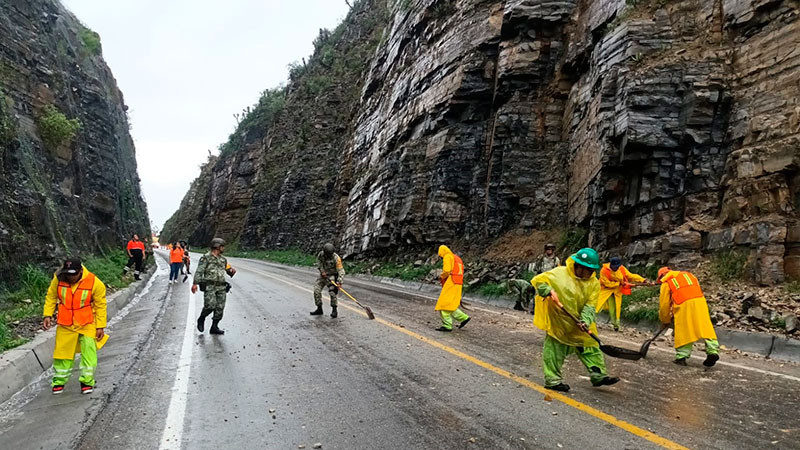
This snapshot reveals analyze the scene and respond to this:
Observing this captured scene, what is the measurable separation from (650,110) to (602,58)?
10.8 feet

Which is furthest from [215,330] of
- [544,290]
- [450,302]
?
[544,290]

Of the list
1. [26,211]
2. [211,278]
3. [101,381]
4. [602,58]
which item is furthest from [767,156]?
[26,211]

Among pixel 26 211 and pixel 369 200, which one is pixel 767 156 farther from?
pixel 369 200

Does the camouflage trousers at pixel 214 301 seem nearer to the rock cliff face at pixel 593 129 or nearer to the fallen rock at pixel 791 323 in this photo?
the fallen rock at pixel 791 323

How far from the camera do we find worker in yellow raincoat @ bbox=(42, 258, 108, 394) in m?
5.68

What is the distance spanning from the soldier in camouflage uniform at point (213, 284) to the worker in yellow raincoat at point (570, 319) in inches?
226

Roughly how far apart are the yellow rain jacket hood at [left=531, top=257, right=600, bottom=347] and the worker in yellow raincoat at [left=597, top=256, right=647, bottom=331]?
15.2 ft

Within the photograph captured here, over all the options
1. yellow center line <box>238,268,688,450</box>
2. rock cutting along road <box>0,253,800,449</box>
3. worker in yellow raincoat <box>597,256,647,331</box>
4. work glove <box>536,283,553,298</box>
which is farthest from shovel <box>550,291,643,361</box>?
worker in yellow raincoat <box>597,256,647,331</box>

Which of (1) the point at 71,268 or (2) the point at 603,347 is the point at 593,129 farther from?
(1) the point at 71,268

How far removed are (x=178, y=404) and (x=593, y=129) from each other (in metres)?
13.3

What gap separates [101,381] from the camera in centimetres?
600

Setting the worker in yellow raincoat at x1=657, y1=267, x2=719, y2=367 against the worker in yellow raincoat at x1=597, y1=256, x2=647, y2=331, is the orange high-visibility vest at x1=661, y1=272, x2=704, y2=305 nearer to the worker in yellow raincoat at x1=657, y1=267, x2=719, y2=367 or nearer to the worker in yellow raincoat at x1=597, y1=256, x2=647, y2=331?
the worker in yellow raincoat at x1=657, y1=267, x2=719, y2=367

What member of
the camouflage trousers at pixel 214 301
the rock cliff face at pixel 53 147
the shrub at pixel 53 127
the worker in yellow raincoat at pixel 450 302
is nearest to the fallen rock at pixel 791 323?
the worker in yellow raincoat at pixel 450 302

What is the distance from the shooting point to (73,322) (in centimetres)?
577
